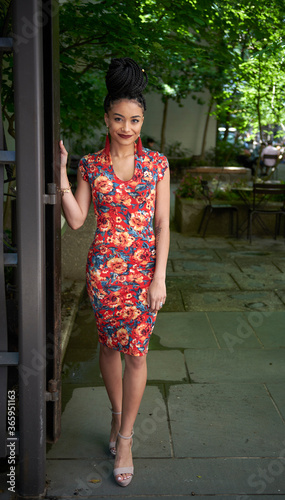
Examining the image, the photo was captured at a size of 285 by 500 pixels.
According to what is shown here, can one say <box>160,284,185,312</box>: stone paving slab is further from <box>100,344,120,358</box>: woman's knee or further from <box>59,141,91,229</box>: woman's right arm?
<box>59,141,91,229</box>: woman's right arm

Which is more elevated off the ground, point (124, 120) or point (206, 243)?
point (124, 120)

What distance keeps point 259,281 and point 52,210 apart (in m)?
4.37

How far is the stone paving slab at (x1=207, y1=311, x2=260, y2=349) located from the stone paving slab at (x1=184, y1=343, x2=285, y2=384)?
0.30 ft

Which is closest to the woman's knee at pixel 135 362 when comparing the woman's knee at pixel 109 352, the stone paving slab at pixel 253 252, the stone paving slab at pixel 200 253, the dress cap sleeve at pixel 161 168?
the woman's knee at pixel 109 352

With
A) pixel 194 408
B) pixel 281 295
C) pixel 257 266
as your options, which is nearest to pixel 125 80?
pixel 194 408

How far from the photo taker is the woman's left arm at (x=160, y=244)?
2.57m

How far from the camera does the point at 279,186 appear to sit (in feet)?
28.9

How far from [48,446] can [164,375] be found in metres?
1.13

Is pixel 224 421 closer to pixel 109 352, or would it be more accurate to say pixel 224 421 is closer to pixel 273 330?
pixel 109 352

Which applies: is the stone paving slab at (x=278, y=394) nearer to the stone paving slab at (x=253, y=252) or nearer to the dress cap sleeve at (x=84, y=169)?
the dress cap sleeve at (x=84, y=169)

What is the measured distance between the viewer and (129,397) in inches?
104

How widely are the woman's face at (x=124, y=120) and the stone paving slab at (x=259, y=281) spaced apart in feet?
12.7

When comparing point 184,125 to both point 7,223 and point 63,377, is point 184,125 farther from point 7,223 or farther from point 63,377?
point 63,377

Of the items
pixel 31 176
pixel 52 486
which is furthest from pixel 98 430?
pixel 31 176
